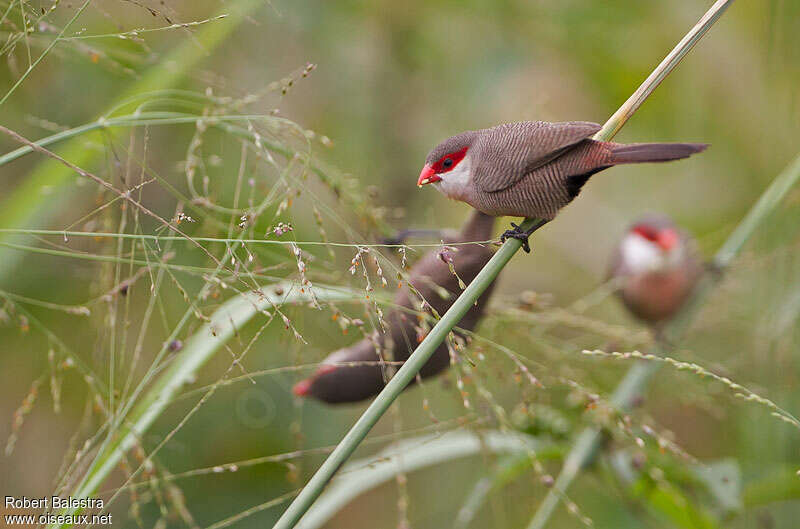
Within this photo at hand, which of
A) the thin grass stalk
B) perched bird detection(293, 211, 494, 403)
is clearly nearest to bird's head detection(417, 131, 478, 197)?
perched bird detection(293, 211, 494, 403)

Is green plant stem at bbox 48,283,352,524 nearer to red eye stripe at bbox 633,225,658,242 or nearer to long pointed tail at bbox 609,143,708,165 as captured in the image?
long pointed tail at bbox 609,143,708,165

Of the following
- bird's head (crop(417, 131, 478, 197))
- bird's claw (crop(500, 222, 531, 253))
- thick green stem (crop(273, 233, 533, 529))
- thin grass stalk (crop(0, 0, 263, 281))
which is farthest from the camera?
thin grass stalk (crop(0, 0, 263, 281))

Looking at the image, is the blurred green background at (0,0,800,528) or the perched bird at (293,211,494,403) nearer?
the perched bird at (293,211,494,403)

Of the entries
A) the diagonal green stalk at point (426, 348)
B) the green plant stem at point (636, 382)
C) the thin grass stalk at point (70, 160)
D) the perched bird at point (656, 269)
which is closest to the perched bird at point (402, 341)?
the diagonal green stalk at point (426, 348)

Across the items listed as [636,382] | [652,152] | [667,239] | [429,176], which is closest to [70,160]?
[429,176]

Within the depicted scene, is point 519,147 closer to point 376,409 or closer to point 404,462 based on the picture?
point 376,409

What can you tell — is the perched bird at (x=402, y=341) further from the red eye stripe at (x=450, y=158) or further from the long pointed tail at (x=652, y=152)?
the long pointed tail at (x=652, y=152)

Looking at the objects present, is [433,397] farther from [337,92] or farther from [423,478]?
[337,92]
